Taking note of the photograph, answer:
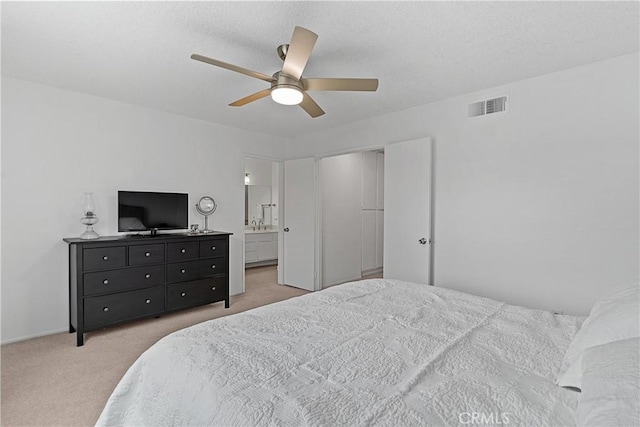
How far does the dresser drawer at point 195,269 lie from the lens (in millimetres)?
3605

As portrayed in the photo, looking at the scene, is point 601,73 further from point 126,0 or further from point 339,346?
point 126,0

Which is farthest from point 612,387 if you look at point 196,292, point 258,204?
point 258,204

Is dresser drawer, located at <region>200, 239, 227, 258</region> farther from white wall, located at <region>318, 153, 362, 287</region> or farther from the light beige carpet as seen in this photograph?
white wall, located at <region>318, 153, 362, 287</region>

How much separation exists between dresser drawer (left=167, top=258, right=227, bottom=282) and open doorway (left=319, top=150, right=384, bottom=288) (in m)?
1.67

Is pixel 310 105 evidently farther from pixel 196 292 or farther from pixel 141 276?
pixel 196 292

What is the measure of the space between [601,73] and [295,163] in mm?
3754

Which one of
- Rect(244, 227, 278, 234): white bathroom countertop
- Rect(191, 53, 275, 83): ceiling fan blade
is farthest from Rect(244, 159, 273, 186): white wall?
Rect(191, 53, 275, 83): ceiling fan blade

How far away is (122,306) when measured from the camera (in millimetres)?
3230

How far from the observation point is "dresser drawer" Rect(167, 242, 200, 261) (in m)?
3.57

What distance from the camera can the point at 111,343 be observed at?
9.77 ft

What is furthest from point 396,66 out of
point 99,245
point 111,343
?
point 111,343

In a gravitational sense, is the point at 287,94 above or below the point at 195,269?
above

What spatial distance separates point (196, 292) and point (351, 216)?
2.86m

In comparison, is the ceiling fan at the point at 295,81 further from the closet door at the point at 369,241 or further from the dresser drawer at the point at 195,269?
the closet door at the point at 369,241
